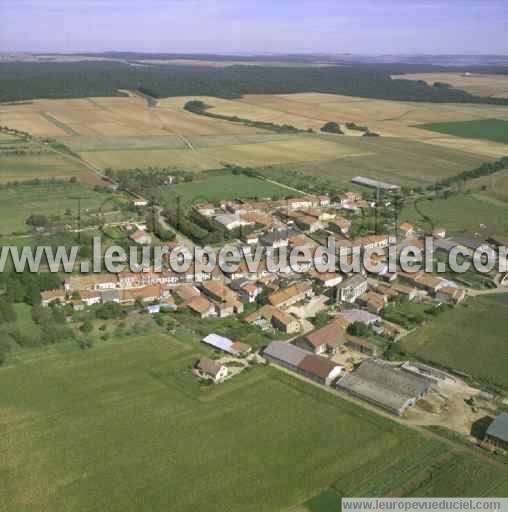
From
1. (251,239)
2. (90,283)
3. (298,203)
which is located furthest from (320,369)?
(298,203)

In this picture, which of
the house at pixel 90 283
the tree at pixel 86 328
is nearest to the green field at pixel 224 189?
the house at pixel 90 283

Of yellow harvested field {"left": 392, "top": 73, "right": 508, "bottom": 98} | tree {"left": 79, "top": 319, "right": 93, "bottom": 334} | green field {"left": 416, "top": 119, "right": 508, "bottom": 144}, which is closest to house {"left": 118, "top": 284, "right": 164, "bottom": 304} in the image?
tree {"left": 79, "top": 319, "right": 93, "bottom": 334}

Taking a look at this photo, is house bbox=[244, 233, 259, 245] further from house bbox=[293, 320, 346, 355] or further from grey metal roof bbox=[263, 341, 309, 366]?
grey metal roof bbox=[263, 341, 309, 366]

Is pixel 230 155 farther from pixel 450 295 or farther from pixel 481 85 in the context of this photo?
pixel 481 85

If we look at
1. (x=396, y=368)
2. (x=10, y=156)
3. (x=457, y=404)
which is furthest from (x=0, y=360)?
(x=10, y=156)

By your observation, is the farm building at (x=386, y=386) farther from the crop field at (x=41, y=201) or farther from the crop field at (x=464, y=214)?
the crop field at (x=41, y=201)

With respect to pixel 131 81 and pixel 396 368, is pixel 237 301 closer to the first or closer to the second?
pixel 396 368
